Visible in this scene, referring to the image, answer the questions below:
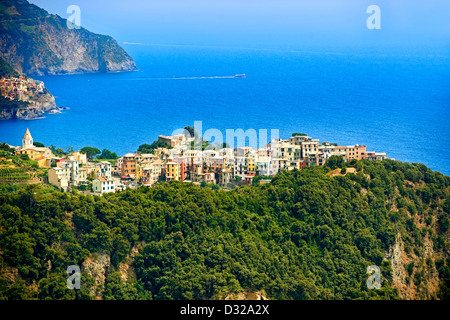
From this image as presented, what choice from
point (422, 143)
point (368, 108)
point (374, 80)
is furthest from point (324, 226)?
point (374, 80)

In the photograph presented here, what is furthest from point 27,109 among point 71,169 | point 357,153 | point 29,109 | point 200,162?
point 357,153

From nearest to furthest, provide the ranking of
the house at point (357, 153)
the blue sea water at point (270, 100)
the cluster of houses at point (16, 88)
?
the house at point (357, 153) → the blue sea water at point (270, 100) → the cluster of houses at point (16, 88)

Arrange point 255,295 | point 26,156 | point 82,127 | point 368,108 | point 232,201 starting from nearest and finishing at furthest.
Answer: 1. point 255,295
2. point 232,201
3. point 26,156
4. point 82,127
5. point 368,108

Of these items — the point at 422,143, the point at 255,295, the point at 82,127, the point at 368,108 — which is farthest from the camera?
the point at 368,108

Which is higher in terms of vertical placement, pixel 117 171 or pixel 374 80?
pixel 374 80

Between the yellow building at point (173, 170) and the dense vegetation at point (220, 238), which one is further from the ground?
the yellow building at point (173, 170)

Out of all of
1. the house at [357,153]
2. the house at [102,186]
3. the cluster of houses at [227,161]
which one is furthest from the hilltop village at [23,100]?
the house at [357,153]

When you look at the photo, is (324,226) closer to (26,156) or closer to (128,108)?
(26,156)

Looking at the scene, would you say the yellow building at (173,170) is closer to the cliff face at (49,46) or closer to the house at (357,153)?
the house at (357,153)
